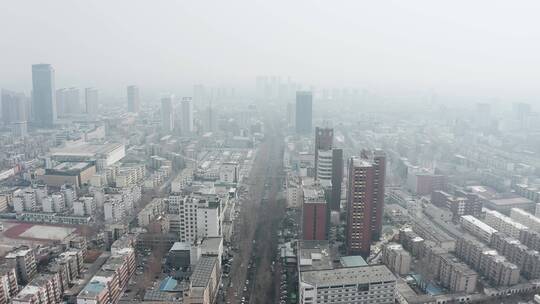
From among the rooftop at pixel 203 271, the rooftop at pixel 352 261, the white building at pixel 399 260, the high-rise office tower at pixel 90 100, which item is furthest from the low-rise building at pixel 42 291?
the high-rise office tower at pixel 90 100

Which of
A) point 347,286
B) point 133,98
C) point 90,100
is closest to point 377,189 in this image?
point 347,286

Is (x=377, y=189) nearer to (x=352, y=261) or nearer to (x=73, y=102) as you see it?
(x=352, y=261)

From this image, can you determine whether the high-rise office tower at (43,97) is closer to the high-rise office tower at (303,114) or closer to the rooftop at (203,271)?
the high-rise office tower at (303,114)

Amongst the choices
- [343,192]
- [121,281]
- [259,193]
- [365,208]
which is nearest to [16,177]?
[259,193]

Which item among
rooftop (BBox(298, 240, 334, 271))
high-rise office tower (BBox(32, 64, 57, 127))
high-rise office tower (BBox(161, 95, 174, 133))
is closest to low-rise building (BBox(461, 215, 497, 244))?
rooftop (BBox(298, 240, 334, 271))

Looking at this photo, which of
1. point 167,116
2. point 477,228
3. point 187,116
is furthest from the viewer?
point 167,116

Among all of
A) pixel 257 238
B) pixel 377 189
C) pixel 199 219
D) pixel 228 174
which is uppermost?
pixel 377 189
